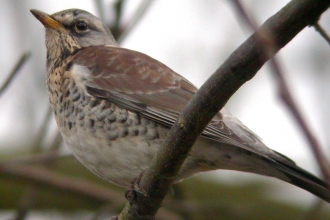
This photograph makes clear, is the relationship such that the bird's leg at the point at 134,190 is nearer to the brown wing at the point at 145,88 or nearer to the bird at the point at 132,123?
the bird at the point at 132,123

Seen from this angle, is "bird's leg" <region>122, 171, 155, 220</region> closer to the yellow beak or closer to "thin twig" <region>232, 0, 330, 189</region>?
"thin twig" <region>232, 0, 330, 189</region>

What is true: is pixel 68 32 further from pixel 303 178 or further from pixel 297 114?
pixel 297 114

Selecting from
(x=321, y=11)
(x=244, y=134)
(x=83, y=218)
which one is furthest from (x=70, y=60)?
(x=321, y=11)

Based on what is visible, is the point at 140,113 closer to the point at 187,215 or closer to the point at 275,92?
the point at 187,215

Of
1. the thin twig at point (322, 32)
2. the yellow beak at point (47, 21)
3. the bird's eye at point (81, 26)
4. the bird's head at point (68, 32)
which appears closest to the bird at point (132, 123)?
the bird's head at point (68, 32)

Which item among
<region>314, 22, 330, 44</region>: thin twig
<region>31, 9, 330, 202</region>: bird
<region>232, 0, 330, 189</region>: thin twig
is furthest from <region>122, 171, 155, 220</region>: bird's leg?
<region>232, 0, 330, 189</region>: thin twig

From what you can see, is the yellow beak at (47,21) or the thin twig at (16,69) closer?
the thin twig at (16,69)
